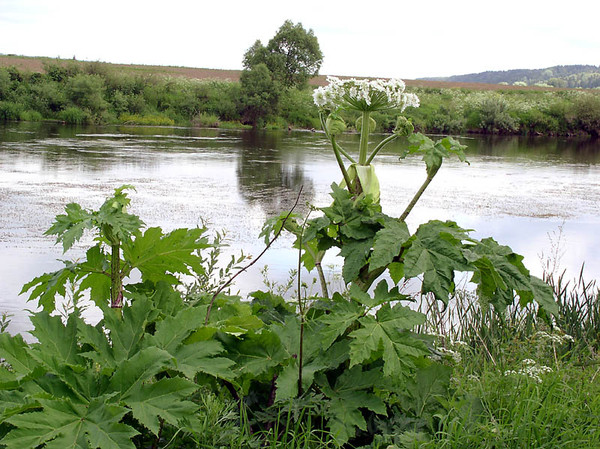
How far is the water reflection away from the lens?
991cm

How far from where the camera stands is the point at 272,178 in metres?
12.8

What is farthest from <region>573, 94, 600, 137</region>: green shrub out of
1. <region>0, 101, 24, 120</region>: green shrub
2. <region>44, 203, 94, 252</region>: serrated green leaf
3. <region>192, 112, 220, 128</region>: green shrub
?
<region>44, 203, 94, 252</region>: serrated green leaf

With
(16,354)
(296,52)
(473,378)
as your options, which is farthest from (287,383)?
(296,52)

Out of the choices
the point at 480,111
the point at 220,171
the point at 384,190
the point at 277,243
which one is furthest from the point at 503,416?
the point at 480,111

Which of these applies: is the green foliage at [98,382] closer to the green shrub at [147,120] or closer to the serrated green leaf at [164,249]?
the serrated green leaf at [164,249]

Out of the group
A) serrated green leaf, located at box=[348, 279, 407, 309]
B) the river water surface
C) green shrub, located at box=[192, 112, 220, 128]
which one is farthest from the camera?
green shrub, located at box=[192, 112, 220, 128]

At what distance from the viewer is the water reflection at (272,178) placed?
390 inches

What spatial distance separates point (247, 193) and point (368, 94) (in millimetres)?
8432

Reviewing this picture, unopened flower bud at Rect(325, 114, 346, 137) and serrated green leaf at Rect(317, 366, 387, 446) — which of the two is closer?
serrated green leaf at Rect(317, 366, 387, 446)

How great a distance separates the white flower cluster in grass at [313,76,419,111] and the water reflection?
14.7 feet

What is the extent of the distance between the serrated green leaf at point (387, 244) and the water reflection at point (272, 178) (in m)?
5.19

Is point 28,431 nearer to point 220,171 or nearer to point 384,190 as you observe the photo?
point 384,190

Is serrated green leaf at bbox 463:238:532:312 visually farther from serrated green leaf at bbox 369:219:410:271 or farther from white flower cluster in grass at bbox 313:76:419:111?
white flower cluster in grass at bbox 313:76:419:111

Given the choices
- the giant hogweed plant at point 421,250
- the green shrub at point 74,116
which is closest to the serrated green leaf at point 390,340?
the giant hogweed plant at point 421,250
